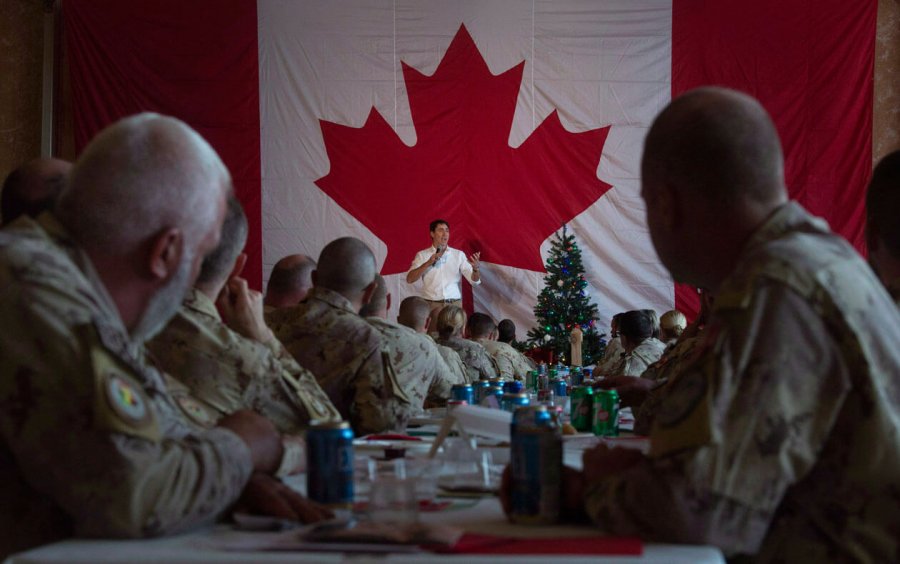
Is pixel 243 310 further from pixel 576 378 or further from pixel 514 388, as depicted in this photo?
pixel 576 378

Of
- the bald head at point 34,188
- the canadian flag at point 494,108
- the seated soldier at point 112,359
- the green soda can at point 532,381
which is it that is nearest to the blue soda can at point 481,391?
the green soda can at point 532,381

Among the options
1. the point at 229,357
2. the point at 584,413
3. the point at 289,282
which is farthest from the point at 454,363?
the point at 229,357

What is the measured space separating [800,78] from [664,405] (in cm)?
919

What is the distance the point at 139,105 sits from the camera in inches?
380

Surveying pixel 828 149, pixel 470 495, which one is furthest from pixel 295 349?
pixel 828 149

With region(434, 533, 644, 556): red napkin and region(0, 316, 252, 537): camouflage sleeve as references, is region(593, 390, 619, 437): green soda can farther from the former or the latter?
region(0, 316, 252, 537): camouflage sleeve

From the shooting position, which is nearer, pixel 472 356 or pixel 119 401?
pixel 119 401

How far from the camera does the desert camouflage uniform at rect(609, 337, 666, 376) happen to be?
5465mm

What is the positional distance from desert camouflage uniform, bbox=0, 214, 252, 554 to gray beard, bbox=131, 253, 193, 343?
111 millimetres

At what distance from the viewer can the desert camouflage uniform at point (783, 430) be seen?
130 centimetres

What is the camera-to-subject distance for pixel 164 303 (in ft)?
4.98

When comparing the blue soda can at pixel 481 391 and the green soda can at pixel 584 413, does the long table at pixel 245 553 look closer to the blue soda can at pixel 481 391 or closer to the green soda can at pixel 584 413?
the green soda can at pixel 584 413

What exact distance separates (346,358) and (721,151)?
6.56 ft

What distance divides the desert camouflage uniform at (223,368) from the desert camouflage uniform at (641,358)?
323cm
